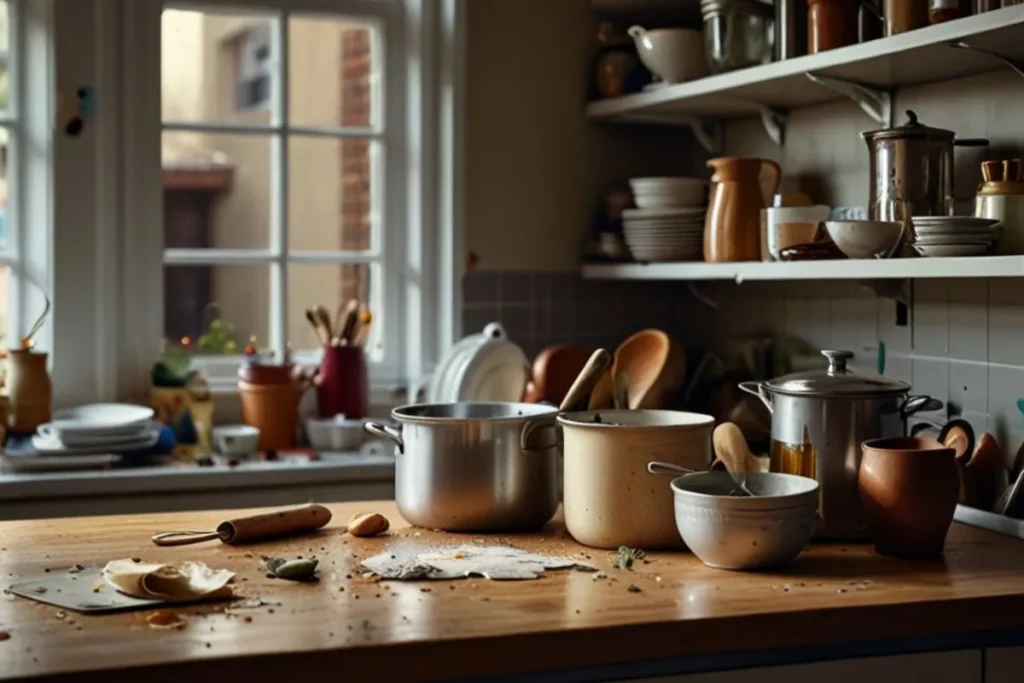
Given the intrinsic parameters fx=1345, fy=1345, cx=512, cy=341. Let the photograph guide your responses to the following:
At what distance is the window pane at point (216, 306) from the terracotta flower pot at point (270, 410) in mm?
289

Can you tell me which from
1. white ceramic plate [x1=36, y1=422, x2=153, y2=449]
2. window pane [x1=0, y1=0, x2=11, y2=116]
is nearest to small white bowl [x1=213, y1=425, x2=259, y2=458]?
white ceramic plate [x1=36, y1=422, x2=153, y2=449]

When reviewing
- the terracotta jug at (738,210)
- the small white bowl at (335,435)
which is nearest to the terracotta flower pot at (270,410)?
the small white bowl at (335,435)

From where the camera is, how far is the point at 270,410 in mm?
3416

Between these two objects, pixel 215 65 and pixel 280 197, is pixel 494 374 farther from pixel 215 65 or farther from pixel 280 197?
pixel 215 65

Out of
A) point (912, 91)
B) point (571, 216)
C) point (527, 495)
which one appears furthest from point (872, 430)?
point (571, 216)

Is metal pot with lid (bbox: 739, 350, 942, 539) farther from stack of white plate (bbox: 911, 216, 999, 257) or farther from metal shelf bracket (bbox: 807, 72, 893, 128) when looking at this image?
metal shelf bracket (bbox: 807, 72, 893, 128)

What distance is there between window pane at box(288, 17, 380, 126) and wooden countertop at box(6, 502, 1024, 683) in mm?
1944

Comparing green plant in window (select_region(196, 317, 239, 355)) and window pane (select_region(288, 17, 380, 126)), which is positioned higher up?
window pane (select_region(288, 17, 380, 126))

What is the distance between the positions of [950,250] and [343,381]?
170 cm

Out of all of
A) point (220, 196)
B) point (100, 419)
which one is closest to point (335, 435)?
point (100, 419)

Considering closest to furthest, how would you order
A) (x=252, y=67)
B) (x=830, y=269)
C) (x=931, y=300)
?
(x=830, y=269), (x=931, y=300), (x=252, y=67)

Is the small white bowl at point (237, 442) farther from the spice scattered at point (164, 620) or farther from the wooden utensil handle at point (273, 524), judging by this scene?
the spice scattered at point (164, 620)

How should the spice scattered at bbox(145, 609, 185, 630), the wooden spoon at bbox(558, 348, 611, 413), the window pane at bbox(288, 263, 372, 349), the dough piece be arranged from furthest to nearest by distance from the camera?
1. the window pane at bbox(288, 263, 372, 349)
2. the wooden spoon at bbox(558, 348, 611, 413)
3. the dough piece
4. the spice scattered at bbox(145, 609, 185, 630)

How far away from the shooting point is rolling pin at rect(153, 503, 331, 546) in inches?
84.6
